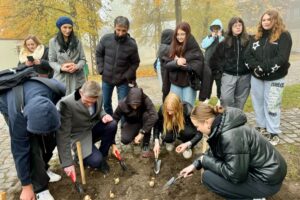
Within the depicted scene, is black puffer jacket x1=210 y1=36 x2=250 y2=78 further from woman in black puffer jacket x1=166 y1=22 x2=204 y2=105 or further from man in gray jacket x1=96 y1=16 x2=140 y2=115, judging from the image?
man in gray jacket x1=96 y1=16 x2=140 y2=115

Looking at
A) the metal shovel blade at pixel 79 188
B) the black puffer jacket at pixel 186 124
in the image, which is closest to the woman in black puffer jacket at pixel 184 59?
the black puffer jacket at pixel 186 124

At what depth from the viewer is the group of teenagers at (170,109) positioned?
2.44m

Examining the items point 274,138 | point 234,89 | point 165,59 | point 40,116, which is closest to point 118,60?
point 165,59

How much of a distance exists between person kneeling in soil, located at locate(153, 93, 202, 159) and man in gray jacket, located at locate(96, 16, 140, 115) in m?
1.00

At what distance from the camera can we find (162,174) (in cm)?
360

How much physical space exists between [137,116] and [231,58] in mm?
1702

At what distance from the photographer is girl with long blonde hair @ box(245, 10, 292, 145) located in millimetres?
3725

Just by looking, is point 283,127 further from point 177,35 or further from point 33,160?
point 33,160

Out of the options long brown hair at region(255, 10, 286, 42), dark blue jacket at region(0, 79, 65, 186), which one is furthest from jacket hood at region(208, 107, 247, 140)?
long brown hair at region(255, 10, 286, 42)

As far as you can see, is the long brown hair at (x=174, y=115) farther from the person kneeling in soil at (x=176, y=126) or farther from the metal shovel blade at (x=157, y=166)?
the metal shovel blade at (x=157, y=166)

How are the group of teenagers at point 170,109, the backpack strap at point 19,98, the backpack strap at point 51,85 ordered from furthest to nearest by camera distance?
the backpack strap at point 51,85
the backpack strap at point 19,98
the group of teenagers at point 170,109

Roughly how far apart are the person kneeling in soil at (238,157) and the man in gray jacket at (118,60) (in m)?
2.27

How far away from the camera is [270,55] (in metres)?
3.81

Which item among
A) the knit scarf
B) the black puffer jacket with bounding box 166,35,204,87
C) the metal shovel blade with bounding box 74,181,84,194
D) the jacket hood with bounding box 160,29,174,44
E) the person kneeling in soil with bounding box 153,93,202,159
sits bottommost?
the metal shovel blade with bounding box 74,181,84,194
